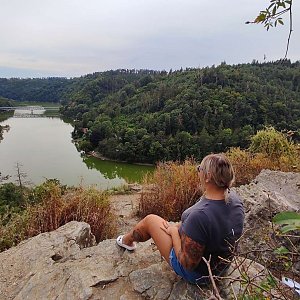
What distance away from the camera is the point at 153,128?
37.6 meters

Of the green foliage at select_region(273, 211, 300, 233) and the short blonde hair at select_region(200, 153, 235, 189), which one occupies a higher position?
the green foliage at select_region(273, 211, 300, 233)

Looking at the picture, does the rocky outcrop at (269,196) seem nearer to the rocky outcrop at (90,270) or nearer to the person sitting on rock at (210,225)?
the rocky outcrop at (90,270)

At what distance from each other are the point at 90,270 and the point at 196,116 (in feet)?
120

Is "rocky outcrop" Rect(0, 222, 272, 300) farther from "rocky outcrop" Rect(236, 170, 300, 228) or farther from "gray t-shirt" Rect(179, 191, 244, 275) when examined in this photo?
"rocky outcrop" Rect(236, 170, 300, 228)

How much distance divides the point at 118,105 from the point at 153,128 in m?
16.1

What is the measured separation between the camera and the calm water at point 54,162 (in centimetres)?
2189

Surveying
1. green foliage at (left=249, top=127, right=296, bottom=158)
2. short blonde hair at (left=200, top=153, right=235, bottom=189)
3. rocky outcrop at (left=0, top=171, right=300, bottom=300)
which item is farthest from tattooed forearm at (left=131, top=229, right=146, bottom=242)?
green foliage at (left=249, top=127, right=296, bottom=158)

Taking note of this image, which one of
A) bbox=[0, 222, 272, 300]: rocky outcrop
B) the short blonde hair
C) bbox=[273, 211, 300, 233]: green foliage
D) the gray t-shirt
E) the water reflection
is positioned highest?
bbox=[273, 211, 300, 233]: green foliage

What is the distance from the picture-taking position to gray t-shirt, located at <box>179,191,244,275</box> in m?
1.73

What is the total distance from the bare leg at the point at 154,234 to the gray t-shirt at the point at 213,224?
24 centimetres

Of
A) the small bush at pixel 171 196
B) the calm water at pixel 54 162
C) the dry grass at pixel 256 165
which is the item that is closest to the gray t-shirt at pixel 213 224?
the small bush at pixel 171 196

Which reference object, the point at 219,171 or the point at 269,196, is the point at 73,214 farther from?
the point at 219,171

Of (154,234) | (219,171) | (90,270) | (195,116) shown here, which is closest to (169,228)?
(154,234)

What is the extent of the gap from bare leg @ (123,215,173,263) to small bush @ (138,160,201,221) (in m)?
1.97
